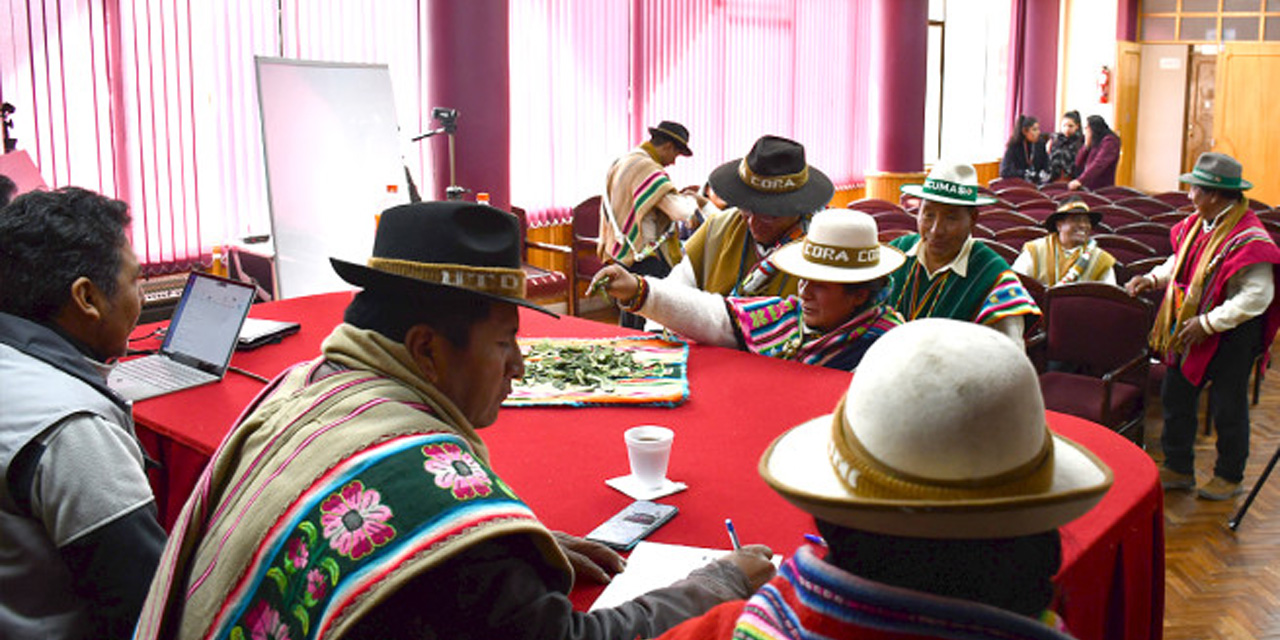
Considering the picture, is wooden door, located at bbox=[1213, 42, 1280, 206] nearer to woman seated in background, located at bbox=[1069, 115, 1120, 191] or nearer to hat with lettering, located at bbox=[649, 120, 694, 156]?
woman seated in background, located at bbox=[1069, 115, 1120, 191]

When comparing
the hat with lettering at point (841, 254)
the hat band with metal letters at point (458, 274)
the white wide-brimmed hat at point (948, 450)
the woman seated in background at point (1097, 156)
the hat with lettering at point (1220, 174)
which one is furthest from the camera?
the woman seated in background at point (1097, 156)

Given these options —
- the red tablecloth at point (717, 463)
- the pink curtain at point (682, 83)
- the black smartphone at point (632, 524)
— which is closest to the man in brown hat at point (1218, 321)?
the red tablecloth at point (717, 463)

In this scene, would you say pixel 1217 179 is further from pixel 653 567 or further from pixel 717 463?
pixel 653 567

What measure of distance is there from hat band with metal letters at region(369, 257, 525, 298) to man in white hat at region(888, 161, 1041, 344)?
2.18m

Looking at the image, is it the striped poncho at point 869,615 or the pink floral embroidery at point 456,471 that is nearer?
the striped poncho at point 869,615

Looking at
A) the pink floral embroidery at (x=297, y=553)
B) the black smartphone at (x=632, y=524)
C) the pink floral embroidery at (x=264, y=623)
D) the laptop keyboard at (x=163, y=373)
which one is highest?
the pink floral embroidery at (x=297, y=553)

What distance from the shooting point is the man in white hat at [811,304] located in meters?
2.81

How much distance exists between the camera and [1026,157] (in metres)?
11.0

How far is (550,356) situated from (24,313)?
1.32 meters

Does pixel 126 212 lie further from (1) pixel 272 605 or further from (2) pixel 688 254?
(2) pixel 688 254

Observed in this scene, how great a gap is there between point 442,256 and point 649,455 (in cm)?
67

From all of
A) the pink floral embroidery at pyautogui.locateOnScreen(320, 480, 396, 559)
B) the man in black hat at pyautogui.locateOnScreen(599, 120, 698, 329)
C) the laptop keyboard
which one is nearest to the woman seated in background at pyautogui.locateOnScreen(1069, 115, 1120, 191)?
the man in black hat at pyautogui.locateOnScreen(599, 120, 698, 329)

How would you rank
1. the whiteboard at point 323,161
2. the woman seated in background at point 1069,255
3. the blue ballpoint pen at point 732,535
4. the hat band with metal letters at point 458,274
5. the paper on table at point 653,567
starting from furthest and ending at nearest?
the woman seated in background at point 1069,255
the whiteboard at point 323,161
the blue ballpoint pen at point 732,535
the paper on table at point 653,567
the hat band with metal letters at point 458,274

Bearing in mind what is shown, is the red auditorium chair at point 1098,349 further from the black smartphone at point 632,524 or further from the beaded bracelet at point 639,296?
the black smartphone at point 632,524
